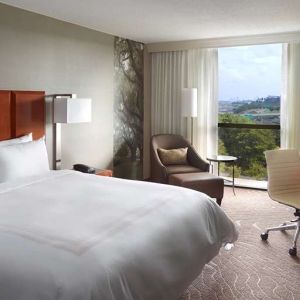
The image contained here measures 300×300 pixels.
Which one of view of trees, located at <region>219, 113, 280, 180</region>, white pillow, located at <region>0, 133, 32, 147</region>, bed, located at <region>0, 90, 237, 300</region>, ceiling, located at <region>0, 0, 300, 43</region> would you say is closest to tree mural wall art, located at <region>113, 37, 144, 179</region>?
ceiling, located at <region>0, 0, 300, 43</region>

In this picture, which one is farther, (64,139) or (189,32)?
(189,32)

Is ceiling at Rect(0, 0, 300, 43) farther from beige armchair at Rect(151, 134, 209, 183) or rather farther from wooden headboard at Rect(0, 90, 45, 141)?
beige armchair at Rect(151, 134, 209, 183)

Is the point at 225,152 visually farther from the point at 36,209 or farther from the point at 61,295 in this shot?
the point at 61,295

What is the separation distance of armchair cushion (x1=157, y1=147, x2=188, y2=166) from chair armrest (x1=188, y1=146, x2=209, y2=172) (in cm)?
9

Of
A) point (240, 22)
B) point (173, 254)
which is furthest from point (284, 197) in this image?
point (240, 22)

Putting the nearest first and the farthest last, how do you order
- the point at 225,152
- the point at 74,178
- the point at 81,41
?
the point at 74,178 < the point at 81,41 < the point at 225,152

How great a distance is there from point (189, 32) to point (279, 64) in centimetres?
180

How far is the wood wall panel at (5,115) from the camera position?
408 centimetres

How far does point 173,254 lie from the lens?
8.02ft

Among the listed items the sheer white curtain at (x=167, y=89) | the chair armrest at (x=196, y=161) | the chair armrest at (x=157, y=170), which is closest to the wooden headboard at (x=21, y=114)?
the chair armrest at (x=157, y=170)

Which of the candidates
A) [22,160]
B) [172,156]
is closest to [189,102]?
[172,156]

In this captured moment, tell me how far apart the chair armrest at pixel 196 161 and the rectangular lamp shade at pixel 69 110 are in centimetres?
207

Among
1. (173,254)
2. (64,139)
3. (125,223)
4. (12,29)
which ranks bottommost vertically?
(173,254)

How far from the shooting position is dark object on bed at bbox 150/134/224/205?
5109mm
